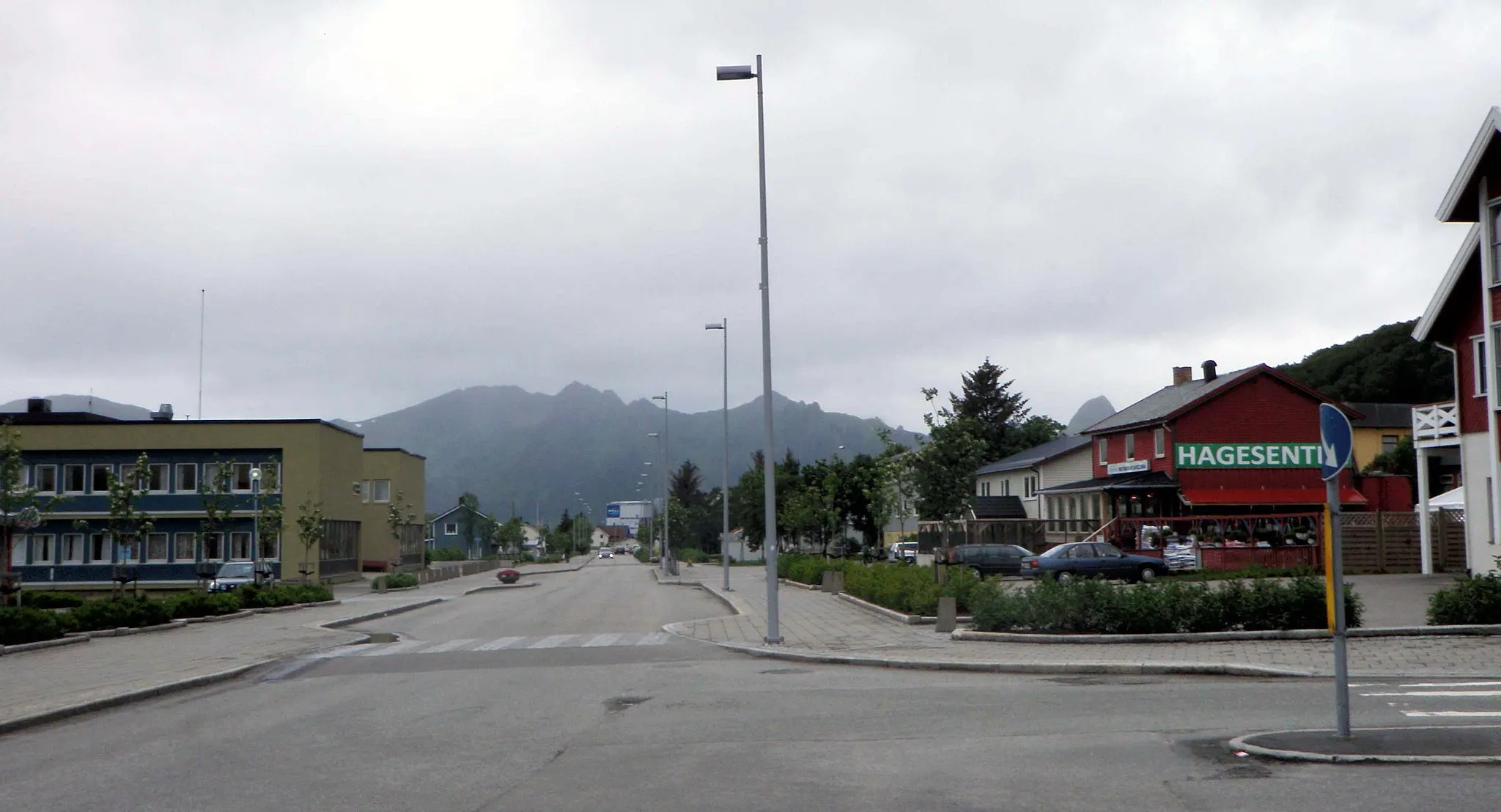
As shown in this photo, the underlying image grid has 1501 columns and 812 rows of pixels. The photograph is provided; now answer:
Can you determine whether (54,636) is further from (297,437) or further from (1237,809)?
(297,437)

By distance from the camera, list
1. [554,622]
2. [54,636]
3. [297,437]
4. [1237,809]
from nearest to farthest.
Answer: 1. [1237,809]
2. [54,636]
3. [554,622]
4. [297,437]

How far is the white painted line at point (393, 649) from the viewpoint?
21750 mm

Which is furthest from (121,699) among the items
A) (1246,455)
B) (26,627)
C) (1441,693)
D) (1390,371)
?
(1390,371)

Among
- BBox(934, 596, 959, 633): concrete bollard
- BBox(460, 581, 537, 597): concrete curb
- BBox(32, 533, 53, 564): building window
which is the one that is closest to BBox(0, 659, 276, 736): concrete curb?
BBox(934, 596, 959, 633): concrete bollard

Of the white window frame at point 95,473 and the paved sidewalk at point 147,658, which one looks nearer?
the paved sidewalk at point 147,658

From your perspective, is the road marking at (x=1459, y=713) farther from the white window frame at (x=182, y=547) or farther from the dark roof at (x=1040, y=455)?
the white window frame at (x=182, y=547)

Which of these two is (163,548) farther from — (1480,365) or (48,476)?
(1480,365)

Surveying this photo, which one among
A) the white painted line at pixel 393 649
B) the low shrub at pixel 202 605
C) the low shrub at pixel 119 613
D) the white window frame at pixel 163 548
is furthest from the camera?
the white window frame at pixel 163 548

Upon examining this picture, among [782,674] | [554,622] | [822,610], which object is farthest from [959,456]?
[782,674]

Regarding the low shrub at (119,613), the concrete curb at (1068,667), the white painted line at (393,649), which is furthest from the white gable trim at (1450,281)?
the low shrub at (119,613)

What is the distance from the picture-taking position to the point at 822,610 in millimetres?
30266

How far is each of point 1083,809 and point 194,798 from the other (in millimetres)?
6165

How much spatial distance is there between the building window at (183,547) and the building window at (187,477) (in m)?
2.16

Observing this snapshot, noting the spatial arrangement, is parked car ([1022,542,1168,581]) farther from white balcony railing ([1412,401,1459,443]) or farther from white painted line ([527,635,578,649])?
white painted line ([527,635,578,649])
